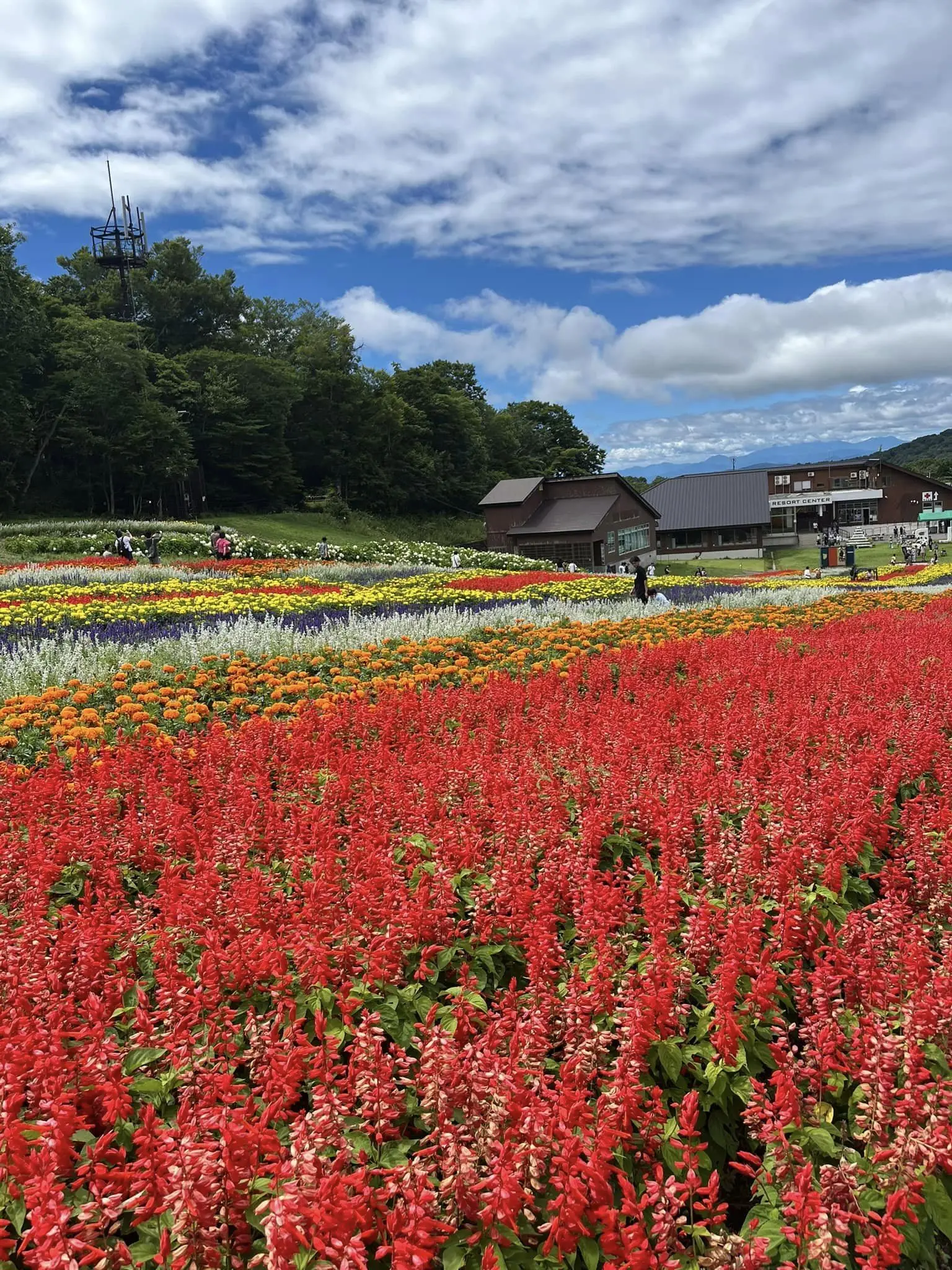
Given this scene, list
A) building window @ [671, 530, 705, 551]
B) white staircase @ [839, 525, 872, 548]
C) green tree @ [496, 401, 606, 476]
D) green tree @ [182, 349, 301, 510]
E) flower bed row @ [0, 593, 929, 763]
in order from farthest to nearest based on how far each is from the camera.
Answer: green tree @ [496, 401, 606, 476]
building window @ [671, 530, 705, 551]
white staircase @ [839, 525, 872, 548]
green tree @ [182, 349, 301, 510]
flower bed row @ [0, 593, 929, 763]

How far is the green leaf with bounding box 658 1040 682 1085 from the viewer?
→ 2869 millimetres

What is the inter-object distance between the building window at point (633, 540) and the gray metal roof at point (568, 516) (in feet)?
8.45

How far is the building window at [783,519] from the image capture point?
232 ft

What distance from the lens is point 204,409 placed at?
58312 millimetres

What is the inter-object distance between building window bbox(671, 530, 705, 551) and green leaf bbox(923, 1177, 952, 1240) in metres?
69.1

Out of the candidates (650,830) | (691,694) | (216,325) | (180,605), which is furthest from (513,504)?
(650,830)

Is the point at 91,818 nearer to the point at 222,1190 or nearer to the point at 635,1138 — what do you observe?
the point at 222,1190

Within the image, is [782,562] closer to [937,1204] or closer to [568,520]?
[568,520]

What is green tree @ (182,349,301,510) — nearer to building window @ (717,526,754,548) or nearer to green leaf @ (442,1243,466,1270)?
building window @ (717,526,754,548)

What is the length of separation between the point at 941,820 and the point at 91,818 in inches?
190

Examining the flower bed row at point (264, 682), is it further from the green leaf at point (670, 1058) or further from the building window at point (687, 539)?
the building window at point (687, 539)

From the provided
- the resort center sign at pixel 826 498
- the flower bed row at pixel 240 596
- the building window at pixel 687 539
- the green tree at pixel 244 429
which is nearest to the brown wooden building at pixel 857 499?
the resort center sign at pixel 826 498

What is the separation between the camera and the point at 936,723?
648 centimetres

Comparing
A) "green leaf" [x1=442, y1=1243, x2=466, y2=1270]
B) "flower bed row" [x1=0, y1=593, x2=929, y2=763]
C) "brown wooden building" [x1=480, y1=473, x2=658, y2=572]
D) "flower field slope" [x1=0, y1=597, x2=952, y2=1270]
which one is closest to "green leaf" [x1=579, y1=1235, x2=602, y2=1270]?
"flower field slope" [x1=0, y1=597, x2=952, y2=1270]
